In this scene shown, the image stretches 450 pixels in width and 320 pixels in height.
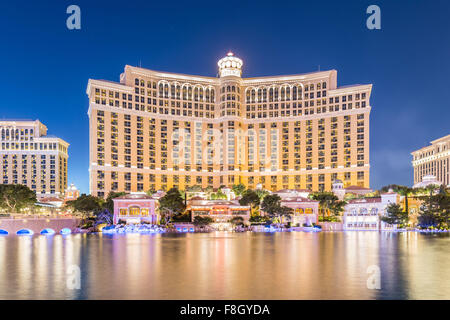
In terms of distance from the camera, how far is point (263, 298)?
69.4ft

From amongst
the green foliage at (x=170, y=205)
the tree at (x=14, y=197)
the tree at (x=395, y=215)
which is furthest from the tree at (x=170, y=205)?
the tree at (x=395, y=215)

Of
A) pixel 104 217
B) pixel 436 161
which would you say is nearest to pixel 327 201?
pixel 104 217

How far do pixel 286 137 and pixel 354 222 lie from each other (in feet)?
186

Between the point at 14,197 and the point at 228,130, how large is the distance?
77.0 metres

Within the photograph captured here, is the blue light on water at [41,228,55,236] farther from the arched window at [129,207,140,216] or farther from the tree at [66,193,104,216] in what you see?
the arched window at [129,207,140,216]

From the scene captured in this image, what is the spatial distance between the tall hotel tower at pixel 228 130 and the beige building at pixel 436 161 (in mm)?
42701

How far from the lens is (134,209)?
3506 inches

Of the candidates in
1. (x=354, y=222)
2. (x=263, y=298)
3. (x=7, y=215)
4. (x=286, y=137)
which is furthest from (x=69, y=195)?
(x=263, y=298)

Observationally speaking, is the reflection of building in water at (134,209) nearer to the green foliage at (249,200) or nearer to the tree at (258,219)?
the green foliage at (249,200)

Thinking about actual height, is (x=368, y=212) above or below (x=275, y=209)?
below

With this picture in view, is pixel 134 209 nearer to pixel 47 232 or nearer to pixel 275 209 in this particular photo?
pixel 47 232

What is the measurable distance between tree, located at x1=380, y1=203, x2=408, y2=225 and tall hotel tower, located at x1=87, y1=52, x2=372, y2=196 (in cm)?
4675

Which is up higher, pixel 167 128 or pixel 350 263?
pixel 167 128
